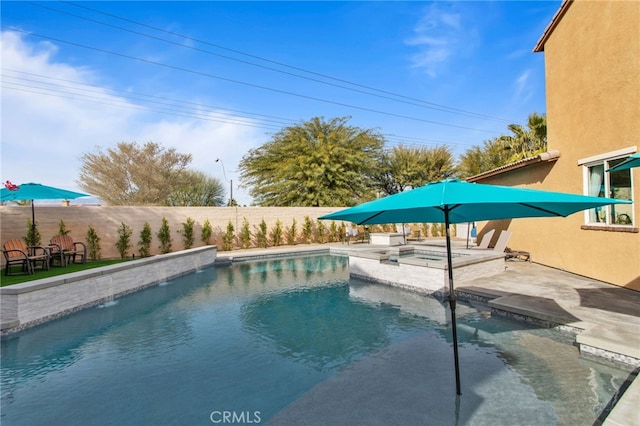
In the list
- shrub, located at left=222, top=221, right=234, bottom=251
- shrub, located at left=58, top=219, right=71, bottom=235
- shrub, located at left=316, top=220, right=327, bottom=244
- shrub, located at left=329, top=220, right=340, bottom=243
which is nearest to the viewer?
shrub, located at left=58, top=219, right=71, bottom=235

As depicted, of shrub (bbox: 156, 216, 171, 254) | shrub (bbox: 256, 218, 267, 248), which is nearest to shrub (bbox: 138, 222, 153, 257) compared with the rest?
shrub (bbox: 156, 216, 171, 254)

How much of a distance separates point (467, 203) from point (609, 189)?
7.95 m

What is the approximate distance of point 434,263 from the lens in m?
8.98

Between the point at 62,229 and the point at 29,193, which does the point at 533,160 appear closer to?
the point at 29,193

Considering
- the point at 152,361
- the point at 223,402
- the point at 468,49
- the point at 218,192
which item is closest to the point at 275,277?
the point at 152,361

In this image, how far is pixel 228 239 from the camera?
1931cm

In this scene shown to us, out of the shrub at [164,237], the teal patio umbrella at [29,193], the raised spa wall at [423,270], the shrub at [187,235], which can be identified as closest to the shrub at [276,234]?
the shrub at [187,235]

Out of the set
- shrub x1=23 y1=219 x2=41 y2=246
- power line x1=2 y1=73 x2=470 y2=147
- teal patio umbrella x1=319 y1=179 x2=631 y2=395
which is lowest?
shrub x1=23 y1=219 x2=41 y2=246

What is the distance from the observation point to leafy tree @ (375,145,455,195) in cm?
3228

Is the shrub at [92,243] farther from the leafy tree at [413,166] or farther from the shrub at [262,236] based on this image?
the leafy tree at [413,166]

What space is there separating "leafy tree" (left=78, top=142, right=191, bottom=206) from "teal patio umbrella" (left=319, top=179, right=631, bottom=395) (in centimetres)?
3561

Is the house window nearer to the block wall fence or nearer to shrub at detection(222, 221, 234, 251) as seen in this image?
the block wall fence

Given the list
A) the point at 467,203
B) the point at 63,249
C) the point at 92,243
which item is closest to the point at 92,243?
the point at 92,243

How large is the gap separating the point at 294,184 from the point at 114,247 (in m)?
13.7
